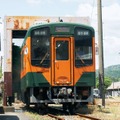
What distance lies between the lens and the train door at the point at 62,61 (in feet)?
54.0

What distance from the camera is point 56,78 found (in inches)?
650

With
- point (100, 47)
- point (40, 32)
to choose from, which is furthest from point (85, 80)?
point (100, 47)

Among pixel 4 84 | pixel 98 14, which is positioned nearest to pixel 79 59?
pixel 4 84

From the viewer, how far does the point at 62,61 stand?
1652 cm

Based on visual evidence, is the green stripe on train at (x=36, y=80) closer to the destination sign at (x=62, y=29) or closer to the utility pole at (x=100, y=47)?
the destination sign at (x=62, y=29)

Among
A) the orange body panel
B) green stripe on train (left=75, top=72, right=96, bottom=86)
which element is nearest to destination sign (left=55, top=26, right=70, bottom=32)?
the orange body panel

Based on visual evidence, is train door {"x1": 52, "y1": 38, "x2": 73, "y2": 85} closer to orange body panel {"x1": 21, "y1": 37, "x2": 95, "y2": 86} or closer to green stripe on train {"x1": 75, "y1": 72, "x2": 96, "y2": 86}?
orange body panel {"x1": 21, "y1": 37, "x2": 95, "y2": 86}

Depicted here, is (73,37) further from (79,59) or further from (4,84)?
(4,84)

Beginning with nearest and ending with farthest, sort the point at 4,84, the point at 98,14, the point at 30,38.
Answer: the point at 30,38
the point at 4,84
the point at 98,14

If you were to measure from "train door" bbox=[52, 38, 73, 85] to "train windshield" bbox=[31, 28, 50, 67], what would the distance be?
295 mm

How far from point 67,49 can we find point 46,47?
856 mm

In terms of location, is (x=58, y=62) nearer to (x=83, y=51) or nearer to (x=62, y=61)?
(x=62, y=61)

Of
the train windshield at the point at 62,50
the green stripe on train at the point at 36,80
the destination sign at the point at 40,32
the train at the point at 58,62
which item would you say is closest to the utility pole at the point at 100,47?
the train at the point at 58,62

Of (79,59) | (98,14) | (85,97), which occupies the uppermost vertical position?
(98,14)
